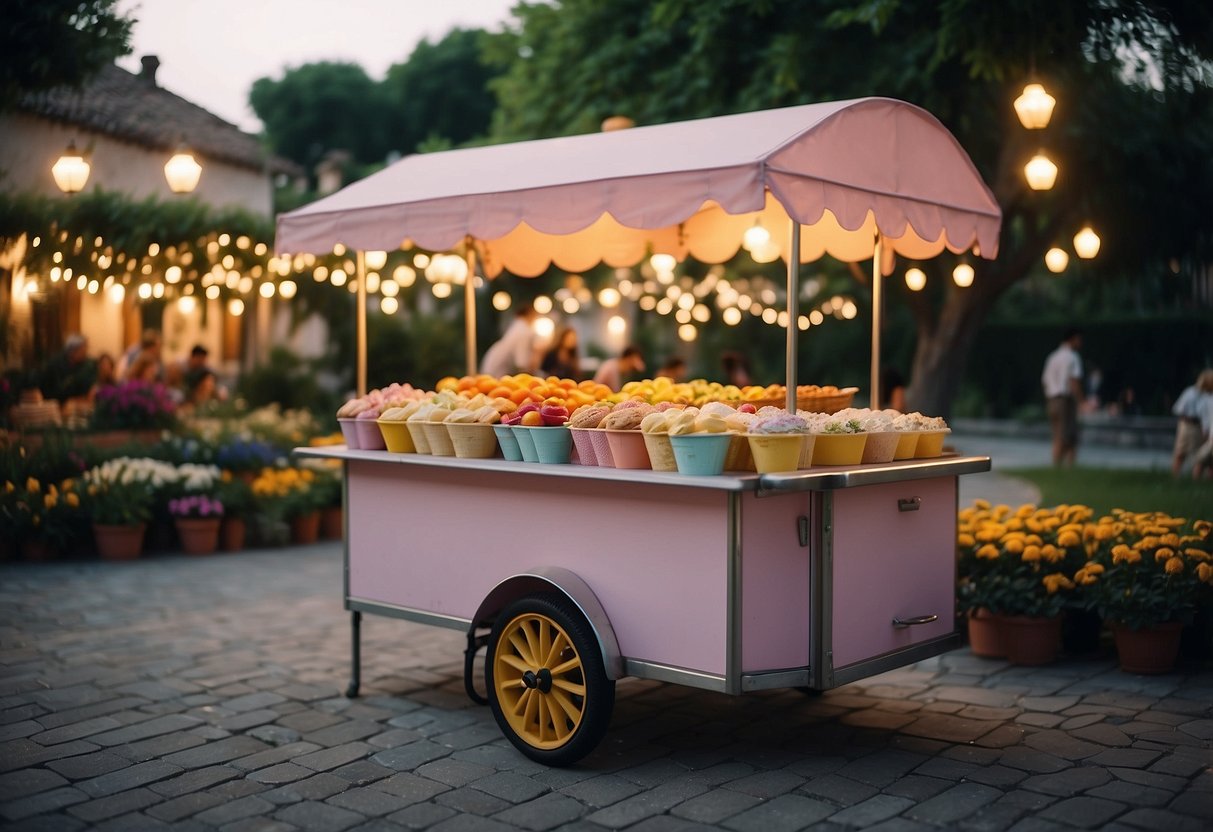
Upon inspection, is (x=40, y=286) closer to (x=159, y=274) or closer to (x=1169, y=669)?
(x=159, y=274)

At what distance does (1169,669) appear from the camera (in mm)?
6723

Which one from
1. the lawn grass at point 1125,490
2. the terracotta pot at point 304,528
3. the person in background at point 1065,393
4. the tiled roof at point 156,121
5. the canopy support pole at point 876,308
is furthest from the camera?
the tiled roof at point 156,121

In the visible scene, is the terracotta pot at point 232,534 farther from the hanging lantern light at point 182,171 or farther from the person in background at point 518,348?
the hanging lantern light at point 182,171

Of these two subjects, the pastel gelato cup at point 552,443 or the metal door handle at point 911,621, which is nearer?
the metal door handle at point 911,621

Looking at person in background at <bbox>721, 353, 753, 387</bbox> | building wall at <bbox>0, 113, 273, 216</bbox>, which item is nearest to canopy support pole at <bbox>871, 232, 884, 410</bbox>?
person in background at <bbox>721, 353, 753, 387</bbox>

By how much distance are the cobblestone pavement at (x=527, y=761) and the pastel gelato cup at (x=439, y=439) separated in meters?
1.40

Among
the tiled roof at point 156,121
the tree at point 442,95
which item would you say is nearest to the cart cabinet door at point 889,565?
the tiled roof at point 156,121

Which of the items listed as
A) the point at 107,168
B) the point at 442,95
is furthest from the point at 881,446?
the point at 442,95

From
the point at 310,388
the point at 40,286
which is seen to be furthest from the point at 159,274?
the point at 310,388

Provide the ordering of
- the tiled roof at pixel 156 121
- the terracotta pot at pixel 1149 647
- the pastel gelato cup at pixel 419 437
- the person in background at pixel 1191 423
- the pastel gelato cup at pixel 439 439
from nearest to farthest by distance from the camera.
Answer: the pastel gelato cup at pixel 439 439
the pastel gelato cup at pixel 419 437
the terracotta pot at pixel 1149 647
the person in background at pixel 1191 423
the tiled roof at pixel 156 121

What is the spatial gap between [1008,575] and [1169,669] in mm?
1006

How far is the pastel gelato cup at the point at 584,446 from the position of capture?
211 inches

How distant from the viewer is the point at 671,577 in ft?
16.3

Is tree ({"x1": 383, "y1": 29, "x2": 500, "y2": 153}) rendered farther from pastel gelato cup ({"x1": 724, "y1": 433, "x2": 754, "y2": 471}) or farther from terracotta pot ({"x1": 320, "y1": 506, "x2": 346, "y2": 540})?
pastel gelato cup ({"x1": 724, "y1": 433, "x2": 754, "y2": 471})
